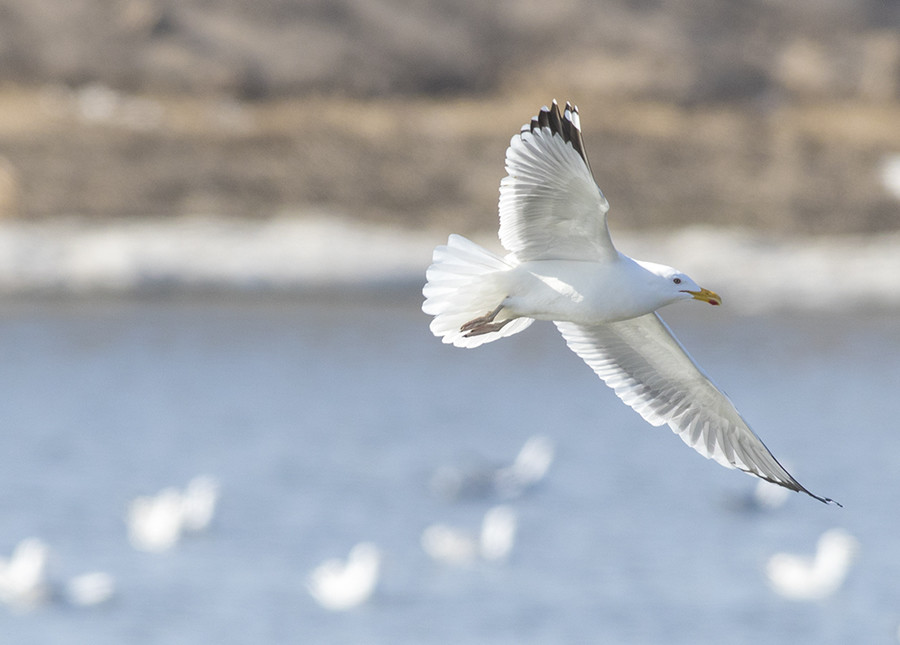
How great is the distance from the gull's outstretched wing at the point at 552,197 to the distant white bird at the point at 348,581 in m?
6.42

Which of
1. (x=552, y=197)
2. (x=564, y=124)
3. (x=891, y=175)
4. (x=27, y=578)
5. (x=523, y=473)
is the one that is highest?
(x=891, y=175)

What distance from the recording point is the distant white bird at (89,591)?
10906 millimetres

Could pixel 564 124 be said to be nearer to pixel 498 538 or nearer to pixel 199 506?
pixel 498 538

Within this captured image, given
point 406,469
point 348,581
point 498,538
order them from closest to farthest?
point 348,581, point 498,538, point 406,469

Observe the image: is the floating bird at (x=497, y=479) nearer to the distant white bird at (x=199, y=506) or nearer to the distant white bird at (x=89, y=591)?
the distant white bird at (x=199, y=506)

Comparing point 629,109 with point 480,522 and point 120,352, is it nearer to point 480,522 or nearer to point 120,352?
point 120,352

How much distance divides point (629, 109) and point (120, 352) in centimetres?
1000

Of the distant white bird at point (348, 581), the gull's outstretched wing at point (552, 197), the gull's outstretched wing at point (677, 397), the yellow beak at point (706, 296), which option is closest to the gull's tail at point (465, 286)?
the gull's outstretched wing at point (552, 197)

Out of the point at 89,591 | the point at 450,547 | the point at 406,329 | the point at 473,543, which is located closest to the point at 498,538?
the point at 473,543

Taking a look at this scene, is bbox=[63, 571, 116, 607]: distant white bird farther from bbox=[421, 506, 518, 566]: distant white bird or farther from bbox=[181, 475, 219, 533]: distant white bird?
bbox=[421, 506, 518, 566]: distant white bird

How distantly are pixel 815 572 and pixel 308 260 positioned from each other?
1040cm

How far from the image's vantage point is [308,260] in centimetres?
2052

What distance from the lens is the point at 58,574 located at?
1152 centimetres

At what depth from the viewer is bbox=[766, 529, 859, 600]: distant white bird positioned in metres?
11.5
